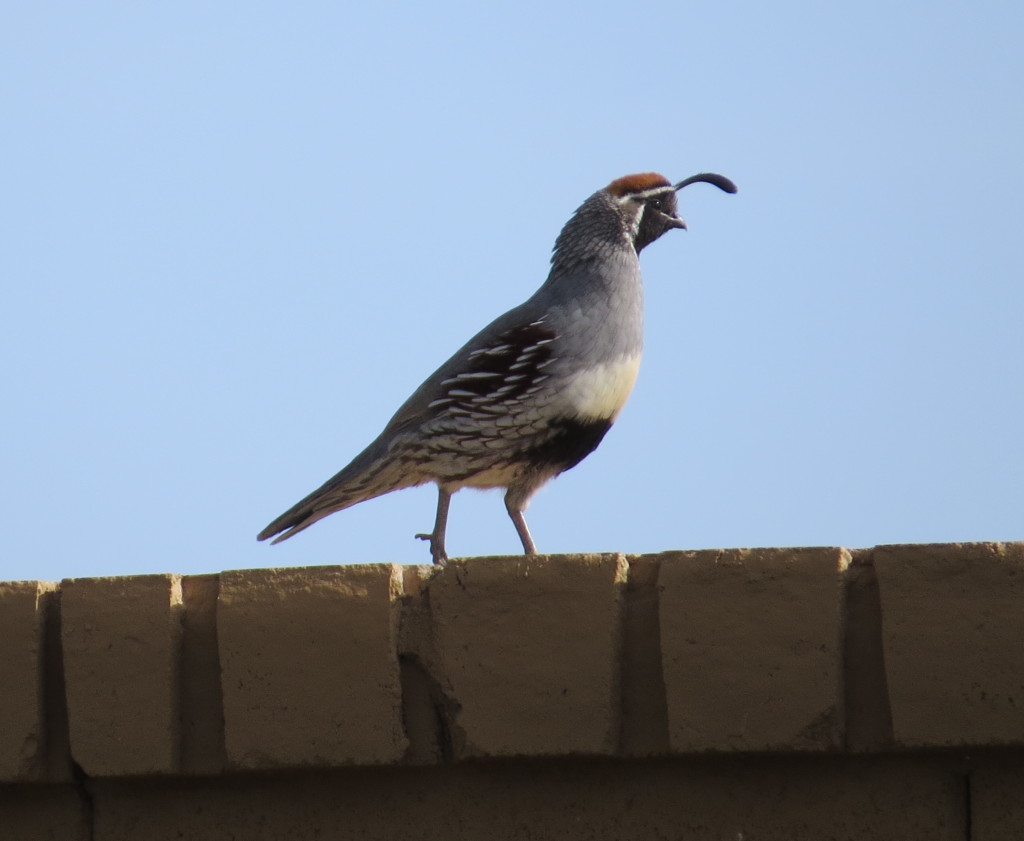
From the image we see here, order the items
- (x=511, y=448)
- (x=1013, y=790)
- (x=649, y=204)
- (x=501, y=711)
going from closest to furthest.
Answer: (x=1013, y=790) < (x=501, y=711) < (x=511, y=448) < (x=649, y=204)

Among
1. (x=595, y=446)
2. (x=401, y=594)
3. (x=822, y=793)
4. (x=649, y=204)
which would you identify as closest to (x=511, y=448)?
(x=595, y=446)

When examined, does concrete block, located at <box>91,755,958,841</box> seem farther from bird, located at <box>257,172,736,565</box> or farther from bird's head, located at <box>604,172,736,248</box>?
bird's head, located at <box>604,172,736,248</box>

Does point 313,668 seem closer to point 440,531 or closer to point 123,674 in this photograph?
point 123,674

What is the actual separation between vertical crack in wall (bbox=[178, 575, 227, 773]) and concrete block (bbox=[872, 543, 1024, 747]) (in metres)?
1.64

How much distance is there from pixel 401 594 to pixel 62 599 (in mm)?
854

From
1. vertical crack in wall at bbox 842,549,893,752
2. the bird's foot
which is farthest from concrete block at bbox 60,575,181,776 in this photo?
the bird's foot

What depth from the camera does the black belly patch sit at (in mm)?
6248

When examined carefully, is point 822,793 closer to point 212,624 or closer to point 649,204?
point 212,624

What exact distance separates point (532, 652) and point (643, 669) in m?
0.27

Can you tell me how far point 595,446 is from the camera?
6.40m

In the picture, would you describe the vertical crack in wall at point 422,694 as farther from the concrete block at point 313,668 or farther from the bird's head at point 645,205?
the bird's head at point 645,205

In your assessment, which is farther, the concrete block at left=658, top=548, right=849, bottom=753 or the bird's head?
the bird's head

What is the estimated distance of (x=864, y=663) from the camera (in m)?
3.64

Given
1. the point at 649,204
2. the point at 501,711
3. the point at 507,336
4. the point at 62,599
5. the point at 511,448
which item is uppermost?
the point at 649,204
